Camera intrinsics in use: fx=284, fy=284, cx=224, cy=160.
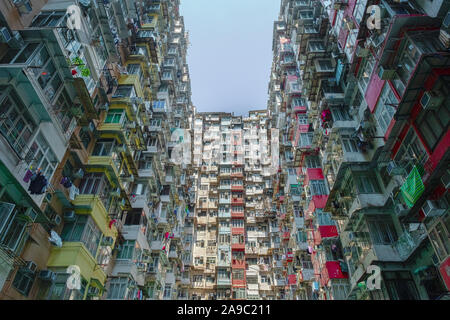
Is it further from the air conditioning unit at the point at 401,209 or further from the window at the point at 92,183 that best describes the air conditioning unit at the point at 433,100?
the window at the point at 92,183

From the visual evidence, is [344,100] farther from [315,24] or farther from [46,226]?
[46,226]

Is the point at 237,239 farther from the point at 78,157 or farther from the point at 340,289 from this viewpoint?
the point at 78,157

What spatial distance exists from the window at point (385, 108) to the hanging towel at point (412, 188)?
394 cm

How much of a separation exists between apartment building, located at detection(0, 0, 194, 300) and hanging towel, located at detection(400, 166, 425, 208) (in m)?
18.5

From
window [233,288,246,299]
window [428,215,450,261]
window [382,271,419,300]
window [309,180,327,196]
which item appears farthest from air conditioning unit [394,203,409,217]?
window [233,288,246,299]

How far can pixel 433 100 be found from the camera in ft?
45.5

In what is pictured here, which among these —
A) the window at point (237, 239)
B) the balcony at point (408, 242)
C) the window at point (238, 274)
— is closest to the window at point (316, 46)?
the balcony at point (408, 242)

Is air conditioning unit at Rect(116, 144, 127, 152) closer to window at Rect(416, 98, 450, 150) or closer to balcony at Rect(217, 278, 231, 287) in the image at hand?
window at Rect(416, 98, 450, 150)

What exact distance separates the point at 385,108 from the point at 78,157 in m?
20.4

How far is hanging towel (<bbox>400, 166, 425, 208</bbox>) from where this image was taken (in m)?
14.4

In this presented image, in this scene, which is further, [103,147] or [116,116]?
[116,116]

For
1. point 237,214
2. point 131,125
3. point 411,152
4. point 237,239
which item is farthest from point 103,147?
point 237,214

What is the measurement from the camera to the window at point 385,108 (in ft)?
56.4
